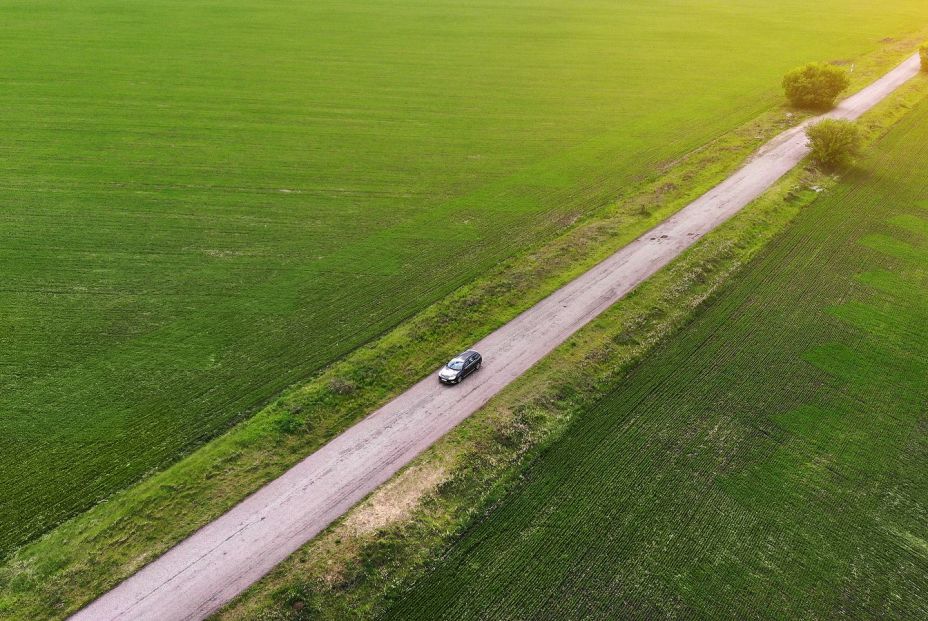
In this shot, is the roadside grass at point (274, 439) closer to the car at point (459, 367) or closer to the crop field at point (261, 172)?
the crop field at point (261, 172)

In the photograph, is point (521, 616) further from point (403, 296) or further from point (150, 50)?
point (150, 50)

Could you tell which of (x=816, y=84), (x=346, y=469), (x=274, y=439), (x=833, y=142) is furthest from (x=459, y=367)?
(x=816, y=84)

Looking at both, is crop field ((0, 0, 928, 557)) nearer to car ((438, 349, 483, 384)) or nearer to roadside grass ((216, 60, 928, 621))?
car ((438, 349, 483, 384))

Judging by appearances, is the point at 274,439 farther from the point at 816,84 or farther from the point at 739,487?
the point at 816,84

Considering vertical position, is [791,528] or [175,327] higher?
[175,327]

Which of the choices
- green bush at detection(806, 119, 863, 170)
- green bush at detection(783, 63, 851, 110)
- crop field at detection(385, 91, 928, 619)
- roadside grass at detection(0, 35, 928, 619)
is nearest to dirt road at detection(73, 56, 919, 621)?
roadside grass at detection(0, 35, 928, 619)

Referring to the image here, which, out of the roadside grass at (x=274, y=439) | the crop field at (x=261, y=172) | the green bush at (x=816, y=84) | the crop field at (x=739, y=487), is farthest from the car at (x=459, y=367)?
the green bush at (x=816, y=84)

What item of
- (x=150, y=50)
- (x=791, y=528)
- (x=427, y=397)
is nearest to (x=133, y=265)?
(x=427, y=397)
